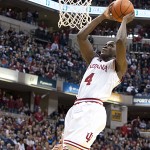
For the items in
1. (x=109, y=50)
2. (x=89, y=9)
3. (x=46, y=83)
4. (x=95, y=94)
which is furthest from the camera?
(x=89, y=9)

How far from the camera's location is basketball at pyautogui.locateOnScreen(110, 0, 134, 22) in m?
5.34

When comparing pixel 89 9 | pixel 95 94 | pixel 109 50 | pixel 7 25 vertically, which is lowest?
pixel 95 94

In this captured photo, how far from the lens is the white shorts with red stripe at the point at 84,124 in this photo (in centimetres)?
499

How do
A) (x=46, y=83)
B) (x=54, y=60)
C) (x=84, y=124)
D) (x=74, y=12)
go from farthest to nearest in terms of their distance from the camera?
(x=54, y=60), (x=46, y=83), (x=74, y=12), (x=84, y=124)

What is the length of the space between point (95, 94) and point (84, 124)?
366 millimetres

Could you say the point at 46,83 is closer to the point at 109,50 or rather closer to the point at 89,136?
the point at 109,50

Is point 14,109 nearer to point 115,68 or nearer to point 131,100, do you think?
point 131,100

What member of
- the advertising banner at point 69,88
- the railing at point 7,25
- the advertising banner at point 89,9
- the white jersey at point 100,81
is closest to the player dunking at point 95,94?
the white jersey at point 100,81

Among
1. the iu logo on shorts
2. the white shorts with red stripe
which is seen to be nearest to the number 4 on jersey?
the white shorts with red stripe

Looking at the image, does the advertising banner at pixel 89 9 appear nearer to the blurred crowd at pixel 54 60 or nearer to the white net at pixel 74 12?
the white net at pixel 74 12

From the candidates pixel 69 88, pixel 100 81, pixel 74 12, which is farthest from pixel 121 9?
pixel 69 88

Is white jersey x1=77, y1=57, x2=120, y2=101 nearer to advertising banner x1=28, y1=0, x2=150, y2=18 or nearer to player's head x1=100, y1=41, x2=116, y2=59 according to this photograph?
player's head x1=100, y1=41, x2=116, y2=59

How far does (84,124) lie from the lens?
501cm

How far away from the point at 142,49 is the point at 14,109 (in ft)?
36.6
